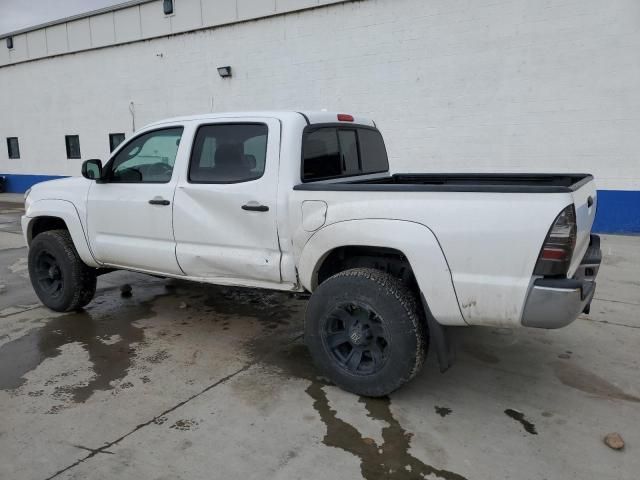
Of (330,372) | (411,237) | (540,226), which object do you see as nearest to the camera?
(540,226)

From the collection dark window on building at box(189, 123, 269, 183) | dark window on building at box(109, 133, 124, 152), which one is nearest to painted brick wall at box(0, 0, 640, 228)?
dark window on building at box(109, 133, 124, 152)

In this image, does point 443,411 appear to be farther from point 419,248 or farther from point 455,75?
point 455,75

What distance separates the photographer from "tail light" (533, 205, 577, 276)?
2.75 meters

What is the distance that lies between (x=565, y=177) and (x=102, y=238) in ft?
13.0

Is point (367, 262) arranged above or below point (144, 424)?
above

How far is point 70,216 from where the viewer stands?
5.00m

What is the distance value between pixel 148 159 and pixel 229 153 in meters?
0.95

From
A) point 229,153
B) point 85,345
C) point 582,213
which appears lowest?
point 85,345

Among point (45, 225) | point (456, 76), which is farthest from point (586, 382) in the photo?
point (456, 76)

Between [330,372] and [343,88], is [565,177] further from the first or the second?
[343,88]

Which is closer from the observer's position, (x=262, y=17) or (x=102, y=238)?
(x=102, y=238)

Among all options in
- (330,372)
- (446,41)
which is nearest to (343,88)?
(446,41)

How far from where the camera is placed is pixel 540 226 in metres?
2.75

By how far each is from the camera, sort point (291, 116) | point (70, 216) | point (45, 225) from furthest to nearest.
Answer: point (45, 225), point (70, 216), point (291, 116)
